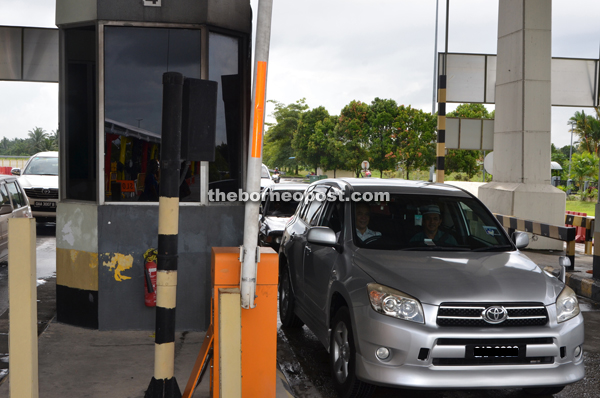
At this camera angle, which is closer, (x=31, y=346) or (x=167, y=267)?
(x=31, y=346)

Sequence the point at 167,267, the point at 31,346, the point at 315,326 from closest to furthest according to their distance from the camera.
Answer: the point at 31,346 → the point at 167,267 → the point at 315,326

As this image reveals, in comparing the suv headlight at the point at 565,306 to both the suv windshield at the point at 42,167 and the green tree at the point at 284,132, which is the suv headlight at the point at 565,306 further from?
the green tree at the point at 284,132

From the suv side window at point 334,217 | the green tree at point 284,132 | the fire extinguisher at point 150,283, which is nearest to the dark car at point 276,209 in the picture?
the suv side window at point 334,217

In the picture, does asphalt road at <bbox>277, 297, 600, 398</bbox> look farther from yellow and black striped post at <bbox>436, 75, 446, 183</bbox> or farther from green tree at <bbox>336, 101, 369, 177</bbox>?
green tree at <bbox>336, 101, 369, 177</bbox>

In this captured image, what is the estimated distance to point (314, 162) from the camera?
263ft

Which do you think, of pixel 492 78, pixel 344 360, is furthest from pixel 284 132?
pixel 344 360

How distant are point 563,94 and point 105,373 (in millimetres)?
17199

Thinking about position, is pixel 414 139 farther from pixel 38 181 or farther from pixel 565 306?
pixel 565 306

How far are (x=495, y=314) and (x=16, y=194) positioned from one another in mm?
9613

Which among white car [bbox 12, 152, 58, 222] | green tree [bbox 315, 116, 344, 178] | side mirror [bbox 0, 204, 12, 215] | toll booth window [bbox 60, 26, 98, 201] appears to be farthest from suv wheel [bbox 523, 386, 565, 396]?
green tree [bbox 315, 116, 344, 178]

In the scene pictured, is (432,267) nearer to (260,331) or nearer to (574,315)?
(574,315)

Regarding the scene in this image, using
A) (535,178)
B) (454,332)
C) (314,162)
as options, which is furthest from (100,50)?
(314,162)

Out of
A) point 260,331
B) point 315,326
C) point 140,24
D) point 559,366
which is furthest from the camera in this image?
point 140,24

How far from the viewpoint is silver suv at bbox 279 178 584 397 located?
13.2ft
